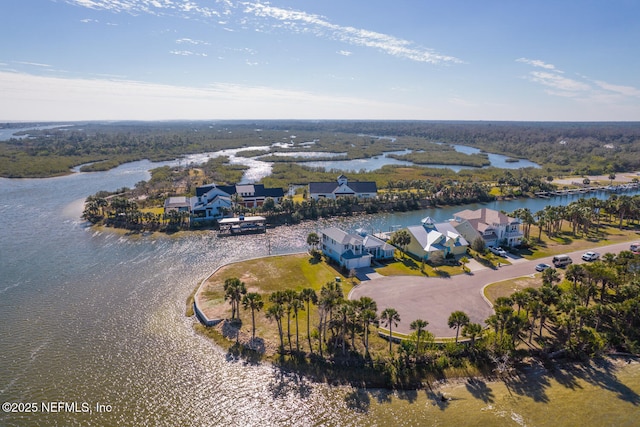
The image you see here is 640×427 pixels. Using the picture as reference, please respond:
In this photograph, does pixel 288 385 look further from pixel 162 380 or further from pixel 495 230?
pixel 495 230

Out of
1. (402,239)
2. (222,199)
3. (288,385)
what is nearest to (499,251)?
(402,239)

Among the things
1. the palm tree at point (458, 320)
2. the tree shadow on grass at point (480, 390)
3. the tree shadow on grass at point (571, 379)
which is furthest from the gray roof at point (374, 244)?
the tree shadow on grass at point (571, 379)

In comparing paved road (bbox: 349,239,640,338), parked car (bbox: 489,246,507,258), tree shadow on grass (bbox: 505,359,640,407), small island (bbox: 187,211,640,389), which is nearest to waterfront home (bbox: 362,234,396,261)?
paved road (bbox: 349,239,640,338)

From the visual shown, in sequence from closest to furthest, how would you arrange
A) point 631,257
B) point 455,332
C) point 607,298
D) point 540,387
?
point 540,387, point 455,332, point 607,298, point 631,257

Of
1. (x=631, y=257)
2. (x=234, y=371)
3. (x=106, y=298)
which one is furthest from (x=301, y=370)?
(x=631, y=257)

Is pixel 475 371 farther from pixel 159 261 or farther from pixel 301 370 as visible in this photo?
pixel 159 261

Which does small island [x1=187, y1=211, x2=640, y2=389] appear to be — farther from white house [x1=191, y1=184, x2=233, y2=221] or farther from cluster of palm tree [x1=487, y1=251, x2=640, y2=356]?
white house [x1=191, y1=184, x2=233, y2=221]

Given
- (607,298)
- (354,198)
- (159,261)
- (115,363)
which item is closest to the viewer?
(115,363)
